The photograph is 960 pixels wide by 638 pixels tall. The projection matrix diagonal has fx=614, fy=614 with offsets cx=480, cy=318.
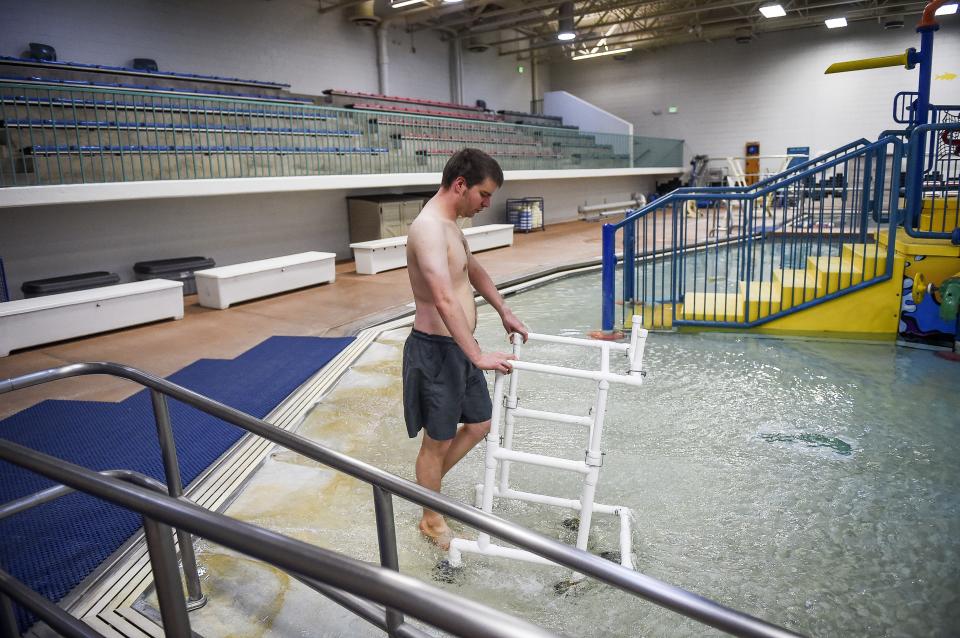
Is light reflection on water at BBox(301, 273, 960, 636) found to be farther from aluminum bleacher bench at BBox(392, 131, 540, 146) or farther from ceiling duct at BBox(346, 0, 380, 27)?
ceiling duct at BBox(346, 0, 380, 27)

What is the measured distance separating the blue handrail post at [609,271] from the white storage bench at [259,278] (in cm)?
455

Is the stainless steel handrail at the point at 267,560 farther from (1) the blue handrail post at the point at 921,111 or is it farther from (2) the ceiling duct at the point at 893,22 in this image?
(2) the ceiling duct at the point at 893,22

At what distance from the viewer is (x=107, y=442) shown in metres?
3.64

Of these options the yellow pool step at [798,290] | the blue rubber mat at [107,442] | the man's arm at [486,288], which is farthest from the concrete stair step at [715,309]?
the man's arm at [486,288]

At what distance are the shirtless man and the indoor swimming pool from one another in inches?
17.5

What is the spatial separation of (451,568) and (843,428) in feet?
9.05

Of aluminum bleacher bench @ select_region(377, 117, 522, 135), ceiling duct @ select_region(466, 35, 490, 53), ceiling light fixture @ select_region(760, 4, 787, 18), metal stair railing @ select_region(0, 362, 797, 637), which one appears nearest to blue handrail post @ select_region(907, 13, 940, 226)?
metal stair railing @ select_region(0, 362, 797, 637)

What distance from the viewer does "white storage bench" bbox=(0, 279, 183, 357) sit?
5918 millimetres

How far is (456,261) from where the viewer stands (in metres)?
2.55

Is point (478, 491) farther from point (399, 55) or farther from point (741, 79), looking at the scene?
point (741, 79)

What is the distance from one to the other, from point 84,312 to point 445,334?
556cm

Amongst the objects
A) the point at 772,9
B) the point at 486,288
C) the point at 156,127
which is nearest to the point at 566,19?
the point at 772,9

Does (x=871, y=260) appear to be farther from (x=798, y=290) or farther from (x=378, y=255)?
(x=378, y=255)

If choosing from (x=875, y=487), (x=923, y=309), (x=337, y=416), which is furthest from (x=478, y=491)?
(x=923, y=309)
